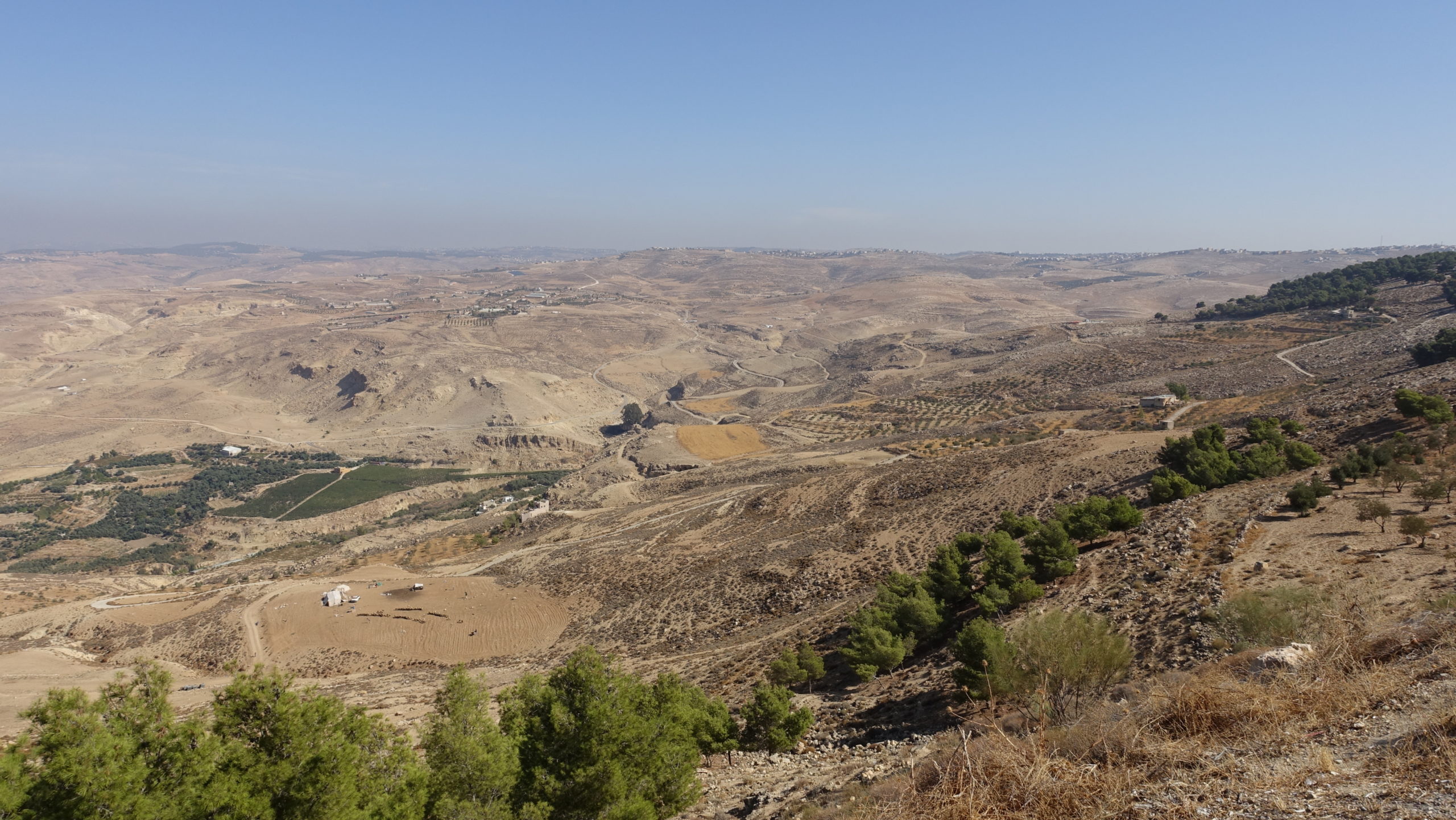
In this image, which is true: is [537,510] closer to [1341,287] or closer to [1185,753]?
[1185,753]

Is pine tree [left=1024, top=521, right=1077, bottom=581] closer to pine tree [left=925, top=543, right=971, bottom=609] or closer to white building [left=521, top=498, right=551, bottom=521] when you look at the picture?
pine tree [left=925, top=543, right=971, bottom=609]

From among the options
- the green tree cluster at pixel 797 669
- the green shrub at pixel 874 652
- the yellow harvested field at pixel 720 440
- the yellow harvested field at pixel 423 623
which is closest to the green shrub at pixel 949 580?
the green shrub at pixel 874 652

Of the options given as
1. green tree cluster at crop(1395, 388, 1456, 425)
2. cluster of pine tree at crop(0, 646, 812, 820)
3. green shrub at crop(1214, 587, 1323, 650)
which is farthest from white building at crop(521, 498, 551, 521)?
green tree cluster at crop(1395, 388, 1456, 425)

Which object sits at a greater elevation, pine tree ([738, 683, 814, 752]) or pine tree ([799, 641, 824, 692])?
pine tree ([738, 683, 814, 752])

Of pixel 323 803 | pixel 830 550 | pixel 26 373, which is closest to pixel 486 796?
pixel 323 803

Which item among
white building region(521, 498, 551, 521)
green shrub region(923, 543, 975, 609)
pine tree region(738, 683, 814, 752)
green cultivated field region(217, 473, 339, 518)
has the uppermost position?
green shrub region(923, 543, 975, 609)

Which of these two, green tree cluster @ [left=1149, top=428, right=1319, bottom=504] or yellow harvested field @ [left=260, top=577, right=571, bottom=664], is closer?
green tree cluster @ [left=1149, top=428, right=1319, bottom=504]

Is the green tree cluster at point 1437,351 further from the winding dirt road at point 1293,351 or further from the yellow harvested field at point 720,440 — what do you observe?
the yellow harvested field at point 720,440

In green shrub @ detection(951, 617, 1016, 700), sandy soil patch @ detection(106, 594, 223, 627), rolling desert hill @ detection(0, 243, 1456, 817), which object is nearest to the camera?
green shrub @ detection(951, 617, 1016, 700)
